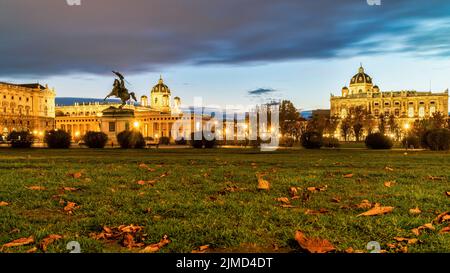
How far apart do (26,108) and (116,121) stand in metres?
103

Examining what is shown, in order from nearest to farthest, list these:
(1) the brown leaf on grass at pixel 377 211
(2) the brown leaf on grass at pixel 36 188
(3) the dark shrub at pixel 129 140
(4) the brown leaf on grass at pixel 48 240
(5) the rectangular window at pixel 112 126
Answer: (4) the brown leaf on grass at pixel 48 240 < (1) the brown leaf on grass at pixel 377 211 < (2) the brown leaf on grass at pixel 36 188 < (3) the dark shrub at pixel 129 140 < (5) the rectangular window at pixel 112 126

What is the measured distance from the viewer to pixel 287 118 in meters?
64.1

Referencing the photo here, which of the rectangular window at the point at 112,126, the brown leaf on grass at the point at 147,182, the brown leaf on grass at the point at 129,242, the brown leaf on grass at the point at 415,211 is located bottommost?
the brown leaf on grass at the point at 129,242

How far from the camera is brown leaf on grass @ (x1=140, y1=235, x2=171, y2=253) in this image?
13.4 ft

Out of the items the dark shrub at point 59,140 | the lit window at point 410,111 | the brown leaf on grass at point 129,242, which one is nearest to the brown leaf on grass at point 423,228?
the brown leaf on grass at point 129,242

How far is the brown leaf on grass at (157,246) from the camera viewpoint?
161 inches

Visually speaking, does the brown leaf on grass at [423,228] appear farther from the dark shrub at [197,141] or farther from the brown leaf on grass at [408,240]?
the dark shrub at [197,141]

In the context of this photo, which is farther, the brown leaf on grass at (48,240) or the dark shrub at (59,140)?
the dark shrub at (59,140)

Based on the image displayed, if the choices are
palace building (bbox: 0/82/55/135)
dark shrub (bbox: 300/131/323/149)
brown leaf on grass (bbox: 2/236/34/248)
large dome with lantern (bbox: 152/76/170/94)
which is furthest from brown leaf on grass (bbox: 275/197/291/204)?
large dome with lantern (bbox: 152/76/170/94)

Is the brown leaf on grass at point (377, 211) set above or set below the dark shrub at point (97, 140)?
below

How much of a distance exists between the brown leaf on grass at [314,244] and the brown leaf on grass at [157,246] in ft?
4.39

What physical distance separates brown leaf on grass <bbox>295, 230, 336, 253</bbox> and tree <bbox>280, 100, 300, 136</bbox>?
188 feet
